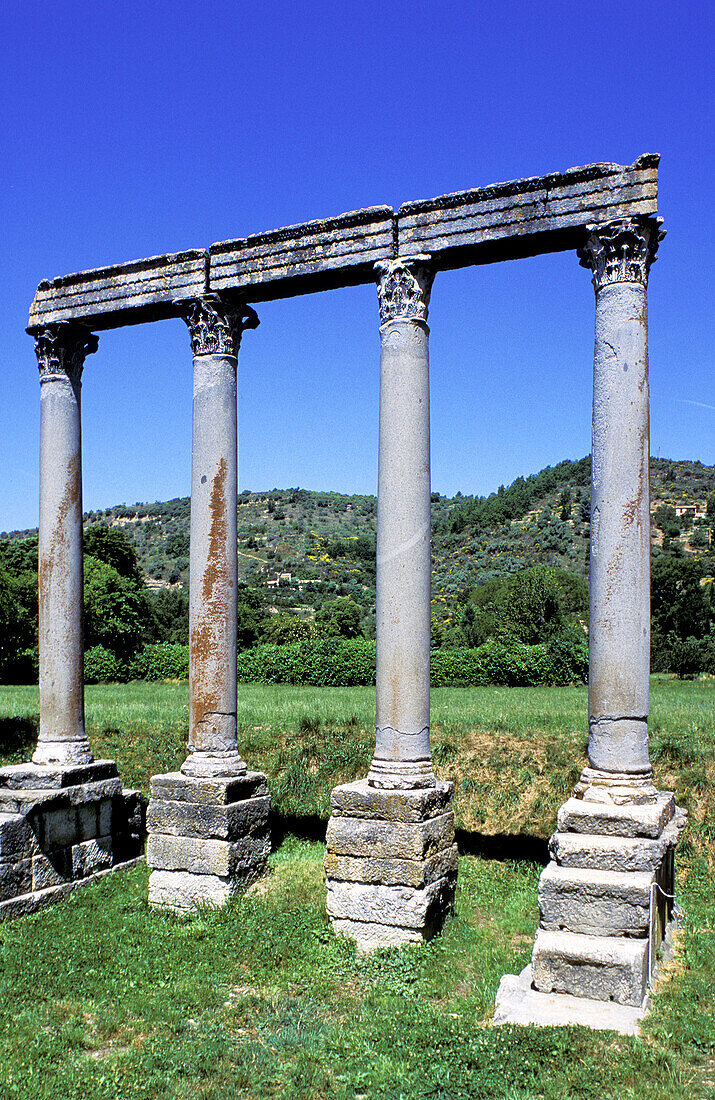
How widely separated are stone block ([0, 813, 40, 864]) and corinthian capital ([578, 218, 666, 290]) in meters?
9.39

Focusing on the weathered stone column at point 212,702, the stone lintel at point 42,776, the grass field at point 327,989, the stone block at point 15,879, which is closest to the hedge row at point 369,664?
the grass field at point 327,989

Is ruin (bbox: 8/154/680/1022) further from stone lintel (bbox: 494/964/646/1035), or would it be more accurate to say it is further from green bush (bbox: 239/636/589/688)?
green bush (bbox: 239/636/589/688)

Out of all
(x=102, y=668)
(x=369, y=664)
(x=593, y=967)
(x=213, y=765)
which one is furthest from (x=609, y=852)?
(x=102, y=668)

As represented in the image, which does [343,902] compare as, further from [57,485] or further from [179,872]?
[57,485]

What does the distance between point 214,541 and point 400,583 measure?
9.34 ft

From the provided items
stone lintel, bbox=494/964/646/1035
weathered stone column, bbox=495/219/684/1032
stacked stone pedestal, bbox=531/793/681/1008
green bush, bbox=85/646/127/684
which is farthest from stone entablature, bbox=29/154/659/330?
green bush, bbox=85/646/127/684

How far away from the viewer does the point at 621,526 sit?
30.1 ft

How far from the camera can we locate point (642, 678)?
9.16m

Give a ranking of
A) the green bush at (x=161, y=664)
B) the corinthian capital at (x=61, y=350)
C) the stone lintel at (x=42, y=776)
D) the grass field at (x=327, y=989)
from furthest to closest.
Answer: the green bush at (x=161, y=664), the corinthian capital at (x=61, y=350), the stone lintel at (x=42, y=776), the grass field at (x=327, y=989)

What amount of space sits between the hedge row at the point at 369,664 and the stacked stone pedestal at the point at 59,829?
70.0 ft

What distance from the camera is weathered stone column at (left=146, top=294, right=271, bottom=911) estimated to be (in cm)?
1113

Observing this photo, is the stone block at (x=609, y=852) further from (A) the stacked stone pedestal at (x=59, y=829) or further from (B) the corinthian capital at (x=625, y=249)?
(A) the stacked stone pedestal at (x=59, y=829)

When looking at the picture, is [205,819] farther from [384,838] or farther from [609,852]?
[609,852]

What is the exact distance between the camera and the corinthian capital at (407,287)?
1066cm
